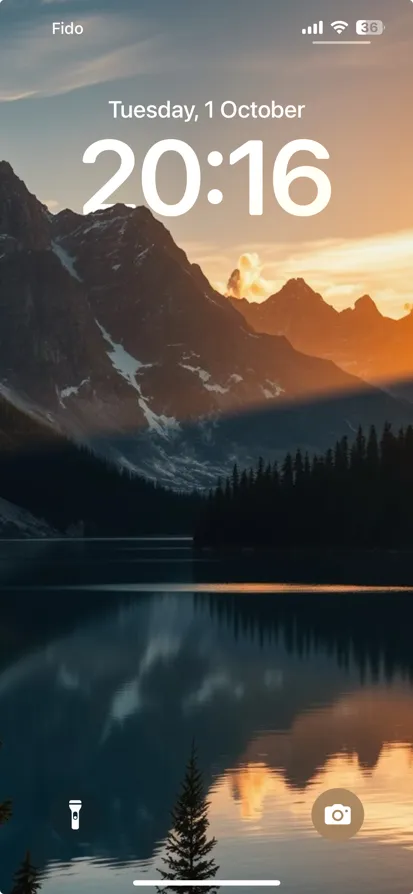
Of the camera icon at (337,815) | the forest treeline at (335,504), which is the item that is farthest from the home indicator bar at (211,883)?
the forest treeline at (335,504)

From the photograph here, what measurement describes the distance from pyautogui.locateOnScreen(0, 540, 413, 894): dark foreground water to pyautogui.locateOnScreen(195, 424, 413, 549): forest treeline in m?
62.9

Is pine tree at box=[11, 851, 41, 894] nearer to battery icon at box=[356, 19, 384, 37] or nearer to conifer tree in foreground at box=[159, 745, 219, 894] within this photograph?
conifer tree in foreground at box=[159, 745, 219, 894]

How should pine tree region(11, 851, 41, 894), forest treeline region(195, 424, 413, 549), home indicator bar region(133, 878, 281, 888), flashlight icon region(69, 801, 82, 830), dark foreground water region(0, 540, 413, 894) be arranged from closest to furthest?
pine tree region(11, 851, 41, 894) < home indicator bar region(133, 878, 281, 888) < flashlight icon region(69, 801, 82, 830) < dark foreground water region(0, 540, 413, 894) < forest treeline region(195, 424, 413, 549)

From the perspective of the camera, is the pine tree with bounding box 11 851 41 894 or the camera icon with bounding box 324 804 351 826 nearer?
the pine tree with bounding box 11 851 41 894

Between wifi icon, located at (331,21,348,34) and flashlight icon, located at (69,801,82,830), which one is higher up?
wifi icon, located at (331,21,348,34)

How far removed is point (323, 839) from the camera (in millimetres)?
19172

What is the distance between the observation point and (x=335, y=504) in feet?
512

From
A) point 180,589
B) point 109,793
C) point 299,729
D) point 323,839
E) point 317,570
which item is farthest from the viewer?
→ point 317,570

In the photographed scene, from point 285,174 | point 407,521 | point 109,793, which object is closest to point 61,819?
point 109,793

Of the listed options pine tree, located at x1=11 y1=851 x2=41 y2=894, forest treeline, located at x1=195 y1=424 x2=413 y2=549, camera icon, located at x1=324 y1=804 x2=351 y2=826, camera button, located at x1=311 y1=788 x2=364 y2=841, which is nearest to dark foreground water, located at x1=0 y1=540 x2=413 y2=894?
camera button, located at x1=311 y1=788 x2=364 y2=841

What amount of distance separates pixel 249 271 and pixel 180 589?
71637mm

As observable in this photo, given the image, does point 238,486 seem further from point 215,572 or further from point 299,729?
point 299,729

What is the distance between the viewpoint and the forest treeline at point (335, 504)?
14850 centimetres

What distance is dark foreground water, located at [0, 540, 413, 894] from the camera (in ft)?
64.6
